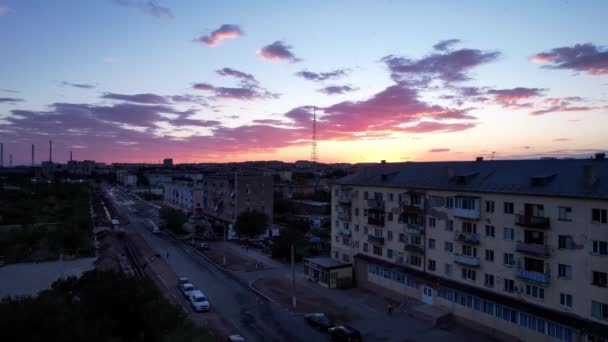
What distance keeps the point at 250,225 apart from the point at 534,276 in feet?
116

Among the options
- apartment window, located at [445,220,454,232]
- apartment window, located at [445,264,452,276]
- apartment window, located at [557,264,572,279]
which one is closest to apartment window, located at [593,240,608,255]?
apartment window, located at [557,264,572,279]

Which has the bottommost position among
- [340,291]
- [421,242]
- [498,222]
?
[340,291]

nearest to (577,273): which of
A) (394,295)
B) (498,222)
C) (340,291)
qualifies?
(498,222)

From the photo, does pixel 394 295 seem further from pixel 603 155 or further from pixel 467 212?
pixel 603 155

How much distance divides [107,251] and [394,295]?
33.0 metres

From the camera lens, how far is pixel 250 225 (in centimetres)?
5041

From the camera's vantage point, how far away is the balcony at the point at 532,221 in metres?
20.1

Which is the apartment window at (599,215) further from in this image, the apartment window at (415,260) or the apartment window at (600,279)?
the apartment window at (415,260)

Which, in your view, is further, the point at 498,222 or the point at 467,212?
the point at 467,212

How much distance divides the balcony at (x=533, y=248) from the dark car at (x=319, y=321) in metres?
11.0

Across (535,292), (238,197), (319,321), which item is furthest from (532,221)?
(238,197)

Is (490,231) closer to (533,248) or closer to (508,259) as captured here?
(508,259)

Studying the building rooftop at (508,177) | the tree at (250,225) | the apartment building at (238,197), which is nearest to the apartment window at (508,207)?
the building rooftop at (508,177)

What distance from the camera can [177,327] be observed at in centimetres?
1534
